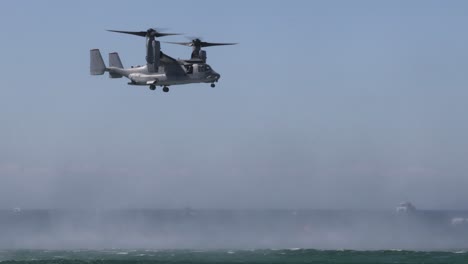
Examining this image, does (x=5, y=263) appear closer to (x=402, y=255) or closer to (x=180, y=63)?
(x=180, y=63)

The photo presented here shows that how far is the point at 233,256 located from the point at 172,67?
67482 mm

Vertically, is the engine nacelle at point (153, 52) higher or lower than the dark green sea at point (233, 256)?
higher

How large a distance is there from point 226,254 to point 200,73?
72859 mm

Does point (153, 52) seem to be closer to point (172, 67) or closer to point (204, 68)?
point (172, 67)

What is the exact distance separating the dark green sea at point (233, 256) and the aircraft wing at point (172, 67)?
5179 cm

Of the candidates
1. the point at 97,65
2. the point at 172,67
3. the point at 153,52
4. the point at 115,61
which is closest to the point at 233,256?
the point at 97,65

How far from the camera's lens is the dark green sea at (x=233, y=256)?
162500mm

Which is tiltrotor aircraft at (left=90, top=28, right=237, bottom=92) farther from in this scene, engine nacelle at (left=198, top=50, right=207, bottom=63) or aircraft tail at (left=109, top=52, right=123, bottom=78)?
aircraft tail at (left=109, top=52, right=123, bottom=78)

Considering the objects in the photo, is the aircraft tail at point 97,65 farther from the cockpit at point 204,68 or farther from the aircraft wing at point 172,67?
the cockpit at point 204,68

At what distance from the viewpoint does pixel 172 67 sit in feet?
382

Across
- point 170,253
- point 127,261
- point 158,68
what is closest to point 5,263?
point 127,261

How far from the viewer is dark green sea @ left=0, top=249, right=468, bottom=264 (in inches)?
6398

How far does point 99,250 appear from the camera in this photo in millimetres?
196625

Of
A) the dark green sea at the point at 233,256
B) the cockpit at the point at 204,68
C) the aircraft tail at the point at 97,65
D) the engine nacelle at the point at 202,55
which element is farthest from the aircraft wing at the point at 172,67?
the dark green sea at the point at 233,256
